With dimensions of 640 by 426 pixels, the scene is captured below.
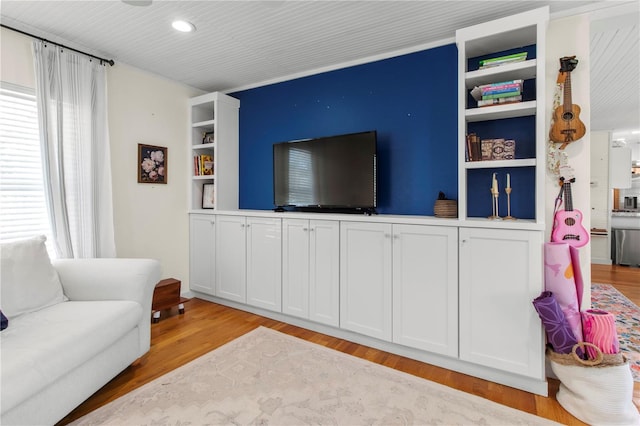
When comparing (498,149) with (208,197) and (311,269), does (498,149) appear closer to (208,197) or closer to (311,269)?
(311,269)

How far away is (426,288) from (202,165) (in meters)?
2.85

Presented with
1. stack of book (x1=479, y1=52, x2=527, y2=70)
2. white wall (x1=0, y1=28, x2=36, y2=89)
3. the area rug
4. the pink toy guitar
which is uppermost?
white wall (x1=0, y1=28, x2=36, y2=89)

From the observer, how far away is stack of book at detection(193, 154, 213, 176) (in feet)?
12.6

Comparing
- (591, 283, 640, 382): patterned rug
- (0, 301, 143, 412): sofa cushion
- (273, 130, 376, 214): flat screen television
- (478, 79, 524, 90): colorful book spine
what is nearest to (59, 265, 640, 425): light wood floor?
(591, 283, 640, 382): patterned rug

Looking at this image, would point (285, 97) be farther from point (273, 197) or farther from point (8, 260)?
point (8, 260)

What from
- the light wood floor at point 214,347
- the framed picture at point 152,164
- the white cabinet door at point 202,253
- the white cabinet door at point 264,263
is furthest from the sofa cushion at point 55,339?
the framed picture at point 152,164

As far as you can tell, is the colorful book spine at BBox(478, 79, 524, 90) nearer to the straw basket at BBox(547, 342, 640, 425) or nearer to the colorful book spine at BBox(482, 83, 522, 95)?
the colorful book spine at BBox(482, 83, 522, 95)

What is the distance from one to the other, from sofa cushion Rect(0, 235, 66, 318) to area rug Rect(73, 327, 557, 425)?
760mm

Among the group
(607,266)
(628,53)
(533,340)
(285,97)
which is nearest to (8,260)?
(285,97)

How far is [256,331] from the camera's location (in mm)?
2895

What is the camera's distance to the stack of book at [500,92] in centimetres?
219

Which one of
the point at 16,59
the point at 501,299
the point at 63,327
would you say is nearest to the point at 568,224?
the point at 501,299

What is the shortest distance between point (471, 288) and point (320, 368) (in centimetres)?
117

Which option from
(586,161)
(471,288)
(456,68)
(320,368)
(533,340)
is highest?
(456,68)
